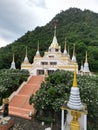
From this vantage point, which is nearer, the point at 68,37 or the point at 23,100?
the point at 23,100

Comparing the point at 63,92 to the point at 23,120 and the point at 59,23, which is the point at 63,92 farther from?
the point at 59,23

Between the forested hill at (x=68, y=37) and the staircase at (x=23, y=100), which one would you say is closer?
the staircase at (x=23, y=100)

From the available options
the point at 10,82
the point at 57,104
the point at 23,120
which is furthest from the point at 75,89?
the point at 10,82

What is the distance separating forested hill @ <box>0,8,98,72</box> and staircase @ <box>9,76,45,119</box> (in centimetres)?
2070

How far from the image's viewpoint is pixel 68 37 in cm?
6412

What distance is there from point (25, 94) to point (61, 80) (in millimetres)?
5378

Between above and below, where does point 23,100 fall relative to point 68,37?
below

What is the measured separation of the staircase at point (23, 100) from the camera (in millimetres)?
16531

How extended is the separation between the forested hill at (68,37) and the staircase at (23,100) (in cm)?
2070

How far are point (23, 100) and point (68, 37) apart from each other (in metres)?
48.6

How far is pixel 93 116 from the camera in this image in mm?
13531

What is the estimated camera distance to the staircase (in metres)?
16.5

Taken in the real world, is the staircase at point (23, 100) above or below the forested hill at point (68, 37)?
below

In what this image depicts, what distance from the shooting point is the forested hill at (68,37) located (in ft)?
147
